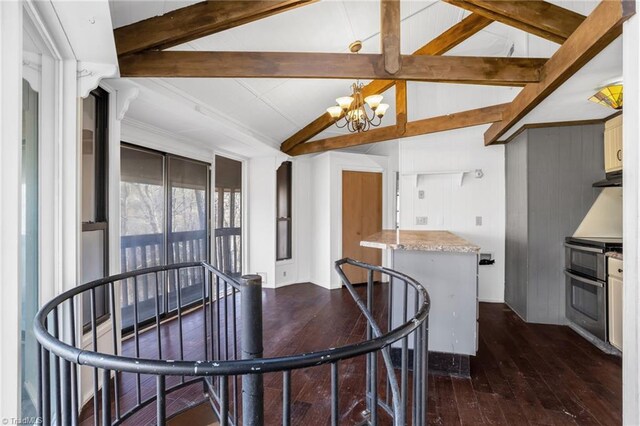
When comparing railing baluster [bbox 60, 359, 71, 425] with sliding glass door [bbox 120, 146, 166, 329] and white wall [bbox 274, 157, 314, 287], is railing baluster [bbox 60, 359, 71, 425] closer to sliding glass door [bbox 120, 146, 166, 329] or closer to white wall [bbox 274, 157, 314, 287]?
sliding glass door [bbox 120, 146, 166, 329]

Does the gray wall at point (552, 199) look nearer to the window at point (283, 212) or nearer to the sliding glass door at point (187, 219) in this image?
the window at point (283, 212)

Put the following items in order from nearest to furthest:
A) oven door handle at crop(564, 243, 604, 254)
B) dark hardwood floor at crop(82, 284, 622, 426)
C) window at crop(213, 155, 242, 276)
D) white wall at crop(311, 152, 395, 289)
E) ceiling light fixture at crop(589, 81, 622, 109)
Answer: dark hardwood floor at crop(82, 284, 622, 426), ceiling light fixture at crop(589, 81, 622, 109), oven door handle at crop(564, 243, 604, 254), window at crop(213, 155, 242, 276), white wall at crop(311, 152, 395, 289)

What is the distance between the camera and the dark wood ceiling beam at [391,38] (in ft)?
7.30

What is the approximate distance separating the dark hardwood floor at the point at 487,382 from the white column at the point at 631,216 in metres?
0.54

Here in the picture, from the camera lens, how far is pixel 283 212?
508cm

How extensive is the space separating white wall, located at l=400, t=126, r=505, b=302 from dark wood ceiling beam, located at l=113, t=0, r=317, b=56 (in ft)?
9.79

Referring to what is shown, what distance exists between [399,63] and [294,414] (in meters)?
2.46

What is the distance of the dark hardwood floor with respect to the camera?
1875mm

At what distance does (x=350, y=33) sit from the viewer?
2941mm

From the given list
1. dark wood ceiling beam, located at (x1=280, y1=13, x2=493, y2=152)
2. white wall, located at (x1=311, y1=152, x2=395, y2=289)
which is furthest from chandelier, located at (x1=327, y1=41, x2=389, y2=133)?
white wall, located at (x1=311, y1=152, x2=395, y2=289)

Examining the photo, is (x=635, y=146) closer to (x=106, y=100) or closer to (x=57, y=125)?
(x=57, y=125)

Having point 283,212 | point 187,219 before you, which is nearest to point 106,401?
point 187,219

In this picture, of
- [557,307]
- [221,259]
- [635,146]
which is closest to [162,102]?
[221,259]

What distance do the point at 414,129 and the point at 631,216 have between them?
9.14ft
